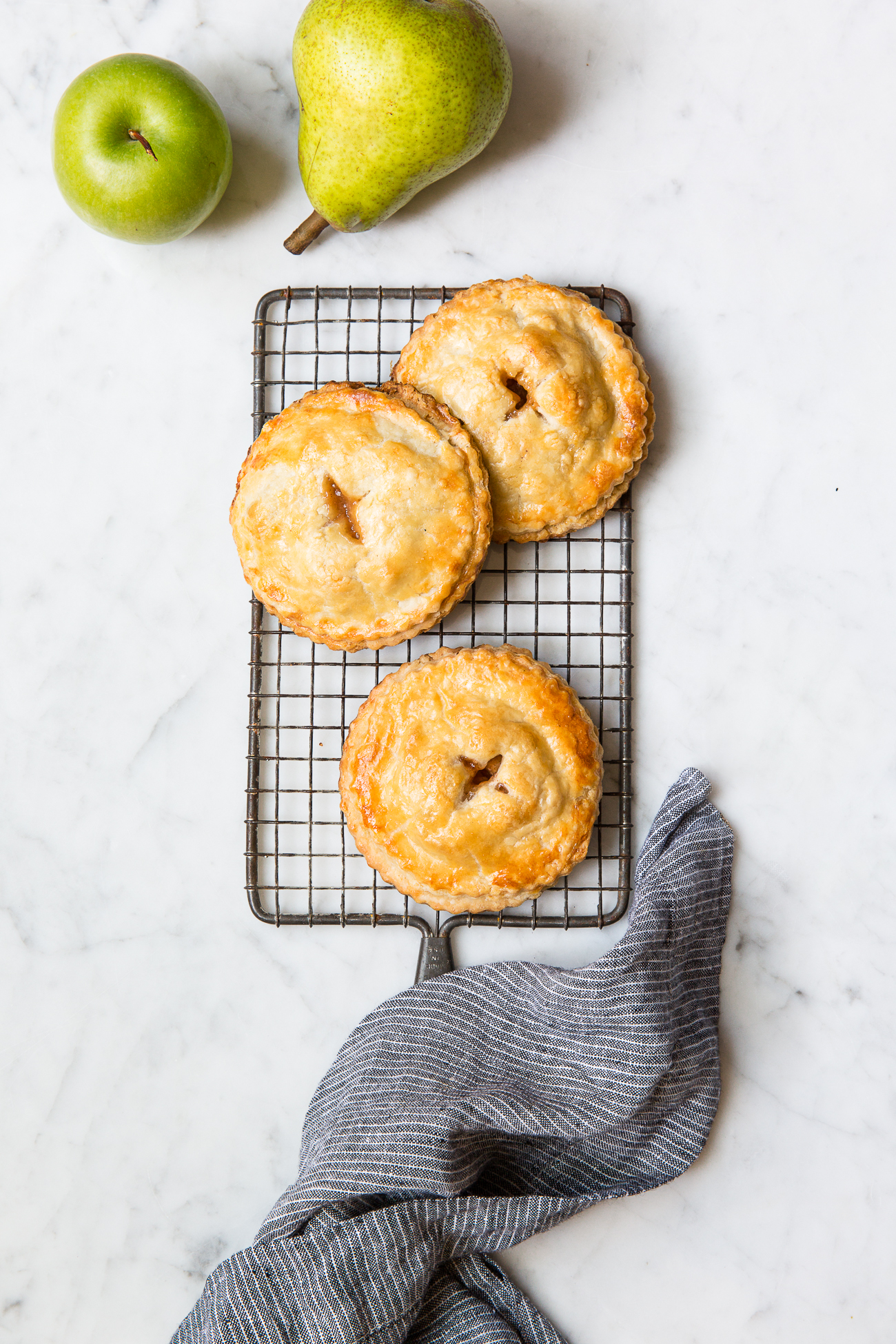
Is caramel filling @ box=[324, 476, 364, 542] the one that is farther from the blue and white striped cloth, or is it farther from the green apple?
the blue and white striped cloth

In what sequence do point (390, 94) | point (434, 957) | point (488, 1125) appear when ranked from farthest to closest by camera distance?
point (434, 957), point (488, 1125), point (390, 94)

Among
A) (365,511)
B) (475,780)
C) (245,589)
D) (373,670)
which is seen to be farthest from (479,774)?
(245,589)

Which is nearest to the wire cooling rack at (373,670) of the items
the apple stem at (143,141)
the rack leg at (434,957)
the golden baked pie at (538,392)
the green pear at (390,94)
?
the rack leg at (434,957)

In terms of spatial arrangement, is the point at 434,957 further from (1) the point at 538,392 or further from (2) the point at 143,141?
(2) the point at 143,141

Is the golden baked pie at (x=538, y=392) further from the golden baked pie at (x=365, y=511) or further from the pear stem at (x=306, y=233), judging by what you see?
the pear stem at (x=306, y=233)

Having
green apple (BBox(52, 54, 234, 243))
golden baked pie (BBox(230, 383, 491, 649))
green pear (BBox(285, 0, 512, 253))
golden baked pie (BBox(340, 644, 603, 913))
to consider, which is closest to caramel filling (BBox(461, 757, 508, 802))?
golden baked pie (BBox(340, 644, 603, 913))
